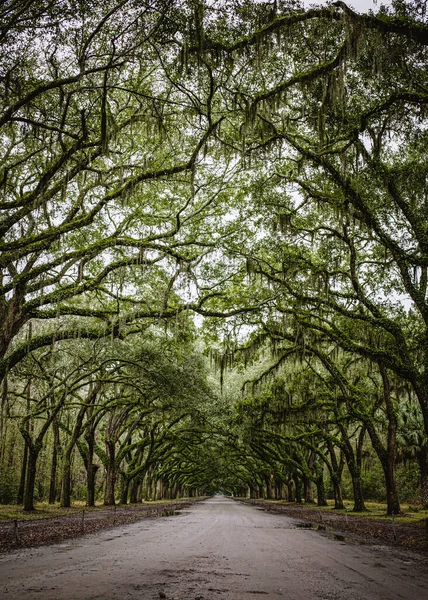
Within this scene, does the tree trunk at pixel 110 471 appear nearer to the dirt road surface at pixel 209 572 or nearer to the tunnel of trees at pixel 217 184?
the tunnel of trees at pixel 217 184

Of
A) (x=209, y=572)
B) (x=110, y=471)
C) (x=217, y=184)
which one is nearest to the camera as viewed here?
(x=209, y=572)

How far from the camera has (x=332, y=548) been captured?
907cm

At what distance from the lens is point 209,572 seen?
6078mm

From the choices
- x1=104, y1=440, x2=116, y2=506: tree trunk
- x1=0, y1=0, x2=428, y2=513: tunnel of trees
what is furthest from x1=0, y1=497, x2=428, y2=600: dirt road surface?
x1=104, y1=440, x2=116, y2=506: tree trunk

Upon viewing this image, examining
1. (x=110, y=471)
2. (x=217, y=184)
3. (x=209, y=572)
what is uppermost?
(x=217, y=184)

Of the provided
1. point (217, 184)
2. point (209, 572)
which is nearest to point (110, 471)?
point (217, 184)

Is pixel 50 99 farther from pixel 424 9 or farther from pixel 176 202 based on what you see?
pixel 424 9

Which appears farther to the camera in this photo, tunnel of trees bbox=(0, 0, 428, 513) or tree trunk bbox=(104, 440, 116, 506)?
tree trunk bbox=(104, 440, 116, 506)

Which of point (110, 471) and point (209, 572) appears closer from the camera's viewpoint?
point (209, 572)

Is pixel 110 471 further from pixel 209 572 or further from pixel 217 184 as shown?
pixel 209 572

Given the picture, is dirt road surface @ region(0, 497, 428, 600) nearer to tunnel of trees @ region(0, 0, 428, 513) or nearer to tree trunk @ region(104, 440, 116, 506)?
tunnel of trees @ region(0, 0, 428, 513)

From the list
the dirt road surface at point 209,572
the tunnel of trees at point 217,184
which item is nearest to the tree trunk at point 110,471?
the tunnel of trees at point 217,184

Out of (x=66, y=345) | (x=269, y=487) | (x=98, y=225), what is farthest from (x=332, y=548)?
(x=269, y=487)

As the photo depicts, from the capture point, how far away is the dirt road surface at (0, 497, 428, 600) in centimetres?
Result: 489
